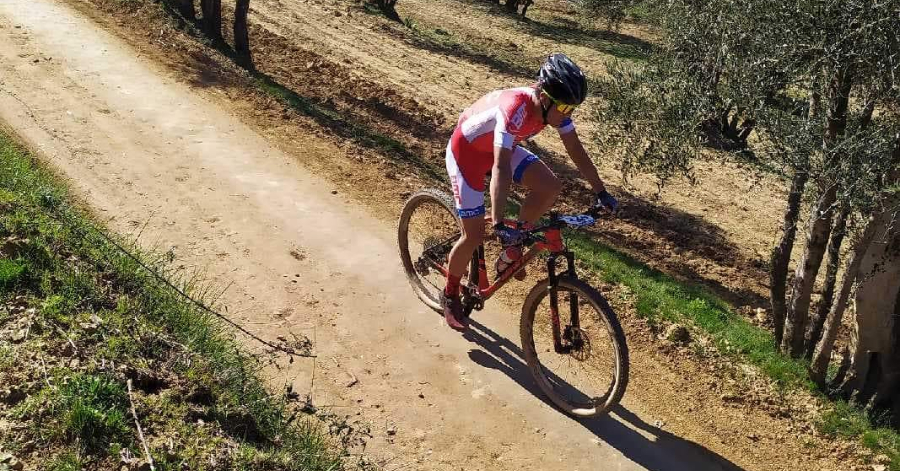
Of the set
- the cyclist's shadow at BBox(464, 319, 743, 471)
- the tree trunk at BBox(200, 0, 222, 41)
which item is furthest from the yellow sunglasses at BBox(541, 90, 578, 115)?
the tree trunk at BBox(200, 0, 222, 41)

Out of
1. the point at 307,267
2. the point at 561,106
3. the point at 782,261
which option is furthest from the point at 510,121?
the point at 782,261

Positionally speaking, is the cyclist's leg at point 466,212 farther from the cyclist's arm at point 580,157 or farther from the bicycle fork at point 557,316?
the cyclist's arm at point 580,157

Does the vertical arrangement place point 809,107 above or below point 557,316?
above

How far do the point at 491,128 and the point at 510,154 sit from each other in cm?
45

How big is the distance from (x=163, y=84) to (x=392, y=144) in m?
4.01

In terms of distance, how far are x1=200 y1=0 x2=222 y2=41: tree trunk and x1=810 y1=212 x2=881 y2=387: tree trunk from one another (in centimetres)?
1319

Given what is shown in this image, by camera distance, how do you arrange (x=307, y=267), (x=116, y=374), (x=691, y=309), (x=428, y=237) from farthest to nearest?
(x=691, y=309), (x=307, y=267), (x=428, y=237), (x=116, y=374)

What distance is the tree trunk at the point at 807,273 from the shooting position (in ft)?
22.7

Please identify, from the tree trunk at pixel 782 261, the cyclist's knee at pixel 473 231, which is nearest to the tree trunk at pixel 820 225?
the tree trunk at pixel 782 261

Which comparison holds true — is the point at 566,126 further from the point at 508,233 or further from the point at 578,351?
the point at 578,351

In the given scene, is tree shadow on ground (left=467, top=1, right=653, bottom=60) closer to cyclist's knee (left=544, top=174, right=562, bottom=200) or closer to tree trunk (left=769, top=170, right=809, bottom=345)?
tree trunk (left=769, top=170, right=809, bottom=345)

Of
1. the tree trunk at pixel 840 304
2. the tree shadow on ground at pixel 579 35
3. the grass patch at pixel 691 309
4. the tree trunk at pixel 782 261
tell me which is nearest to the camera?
the tree trunk at pixel 840 304

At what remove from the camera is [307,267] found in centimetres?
793

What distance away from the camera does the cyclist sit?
5645mm
